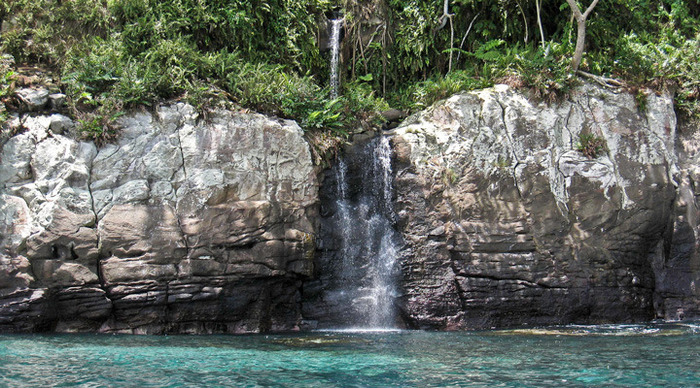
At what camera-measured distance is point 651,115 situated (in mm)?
11852

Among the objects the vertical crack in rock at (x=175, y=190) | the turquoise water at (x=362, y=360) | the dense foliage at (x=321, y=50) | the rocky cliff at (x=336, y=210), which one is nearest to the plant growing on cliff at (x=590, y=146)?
the rocky cliff at (x=336, y=210)

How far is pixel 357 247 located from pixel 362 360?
15.3 ft

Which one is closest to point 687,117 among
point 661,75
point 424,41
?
point 661,75

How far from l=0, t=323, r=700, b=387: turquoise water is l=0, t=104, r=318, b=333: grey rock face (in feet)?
2.75

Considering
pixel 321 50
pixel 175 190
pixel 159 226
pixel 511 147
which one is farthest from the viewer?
pixel 321 50

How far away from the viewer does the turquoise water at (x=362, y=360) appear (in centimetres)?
552

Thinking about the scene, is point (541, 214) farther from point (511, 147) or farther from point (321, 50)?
point (321, 50)

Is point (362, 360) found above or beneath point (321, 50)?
beneath

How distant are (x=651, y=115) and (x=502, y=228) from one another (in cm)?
419

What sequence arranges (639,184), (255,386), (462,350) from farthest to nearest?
(639,184)
(462,350)
(255,386)

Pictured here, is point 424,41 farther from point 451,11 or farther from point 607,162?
point 607,162

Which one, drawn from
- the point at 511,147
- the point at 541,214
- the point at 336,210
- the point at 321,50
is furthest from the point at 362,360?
the point at 321,50

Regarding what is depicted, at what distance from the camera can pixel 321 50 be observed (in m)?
14.7

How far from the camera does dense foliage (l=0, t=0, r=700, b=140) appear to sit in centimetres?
1131
